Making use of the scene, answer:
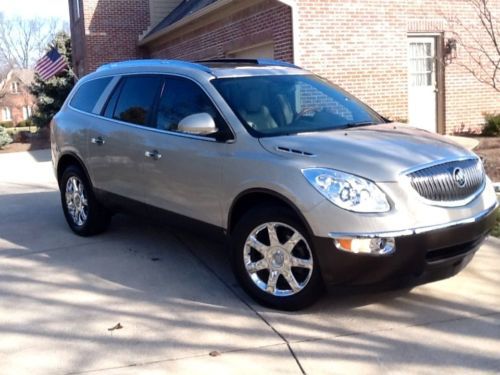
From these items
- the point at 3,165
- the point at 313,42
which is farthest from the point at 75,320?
the point at 3,165

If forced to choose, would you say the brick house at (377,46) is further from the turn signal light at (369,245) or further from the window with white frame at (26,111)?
the window with white frame at (26,111)

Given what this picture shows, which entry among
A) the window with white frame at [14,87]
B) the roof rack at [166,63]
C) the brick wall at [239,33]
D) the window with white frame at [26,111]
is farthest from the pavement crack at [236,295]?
the window with white frame at [26,111]

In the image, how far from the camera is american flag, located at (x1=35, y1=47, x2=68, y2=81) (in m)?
22.5

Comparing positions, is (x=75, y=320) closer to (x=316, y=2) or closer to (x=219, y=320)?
(x=219, y=320)

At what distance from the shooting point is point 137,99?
598 cm

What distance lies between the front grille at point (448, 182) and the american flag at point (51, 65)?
2008 centimetres

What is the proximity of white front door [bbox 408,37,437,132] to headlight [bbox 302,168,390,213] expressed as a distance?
980 centimetres

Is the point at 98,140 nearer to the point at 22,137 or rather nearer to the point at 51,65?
the point at 51,65

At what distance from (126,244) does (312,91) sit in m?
2.54

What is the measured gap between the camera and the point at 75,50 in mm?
26188

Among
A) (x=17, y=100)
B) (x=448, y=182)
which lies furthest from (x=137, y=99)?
(x=17, y=100)

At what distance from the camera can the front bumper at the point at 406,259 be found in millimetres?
4000

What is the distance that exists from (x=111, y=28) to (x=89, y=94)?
1648 centimetres

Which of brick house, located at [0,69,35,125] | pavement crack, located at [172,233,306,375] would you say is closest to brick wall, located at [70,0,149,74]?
pavement crack, located at [172,233,306,375]
